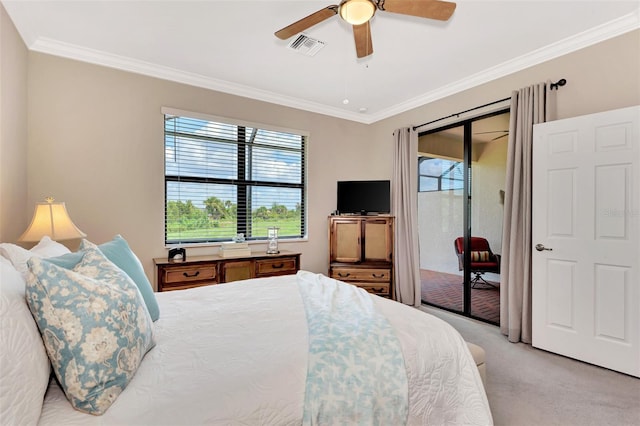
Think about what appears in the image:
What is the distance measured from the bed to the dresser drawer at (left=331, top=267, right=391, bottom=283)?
2.19 m

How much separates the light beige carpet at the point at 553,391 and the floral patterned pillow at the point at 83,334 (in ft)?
6.61

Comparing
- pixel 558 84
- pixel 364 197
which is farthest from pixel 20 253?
pixel 558 84

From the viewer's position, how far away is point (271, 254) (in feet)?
11.7

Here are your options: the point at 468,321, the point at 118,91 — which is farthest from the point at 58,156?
the point at 468,321

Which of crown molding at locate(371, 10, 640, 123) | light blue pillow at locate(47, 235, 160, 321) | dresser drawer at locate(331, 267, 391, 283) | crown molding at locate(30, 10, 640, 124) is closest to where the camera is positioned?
light blue pillow at locate(47, 235, 160, 321)

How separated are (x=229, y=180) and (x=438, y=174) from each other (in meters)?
2.71

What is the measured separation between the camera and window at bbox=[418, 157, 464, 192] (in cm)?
379

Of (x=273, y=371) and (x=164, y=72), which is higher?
(x=164, y=72)

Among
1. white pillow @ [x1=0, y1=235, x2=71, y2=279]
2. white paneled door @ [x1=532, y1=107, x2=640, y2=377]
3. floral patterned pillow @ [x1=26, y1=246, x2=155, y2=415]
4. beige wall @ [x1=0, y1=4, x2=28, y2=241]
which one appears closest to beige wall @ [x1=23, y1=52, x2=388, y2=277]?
beige wall @ [x1=0, y1=4, x2=28, y2=241]

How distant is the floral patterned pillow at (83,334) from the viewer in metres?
0.91

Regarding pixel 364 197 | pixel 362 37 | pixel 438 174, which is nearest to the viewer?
pixel 362 37

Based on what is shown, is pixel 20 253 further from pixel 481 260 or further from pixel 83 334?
pixel 481 260

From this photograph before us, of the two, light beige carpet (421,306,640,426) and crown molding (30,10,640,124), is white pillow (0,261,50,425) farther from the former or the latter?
crown molding (30,10,640,124)

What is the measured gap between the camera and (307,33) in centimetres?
253
